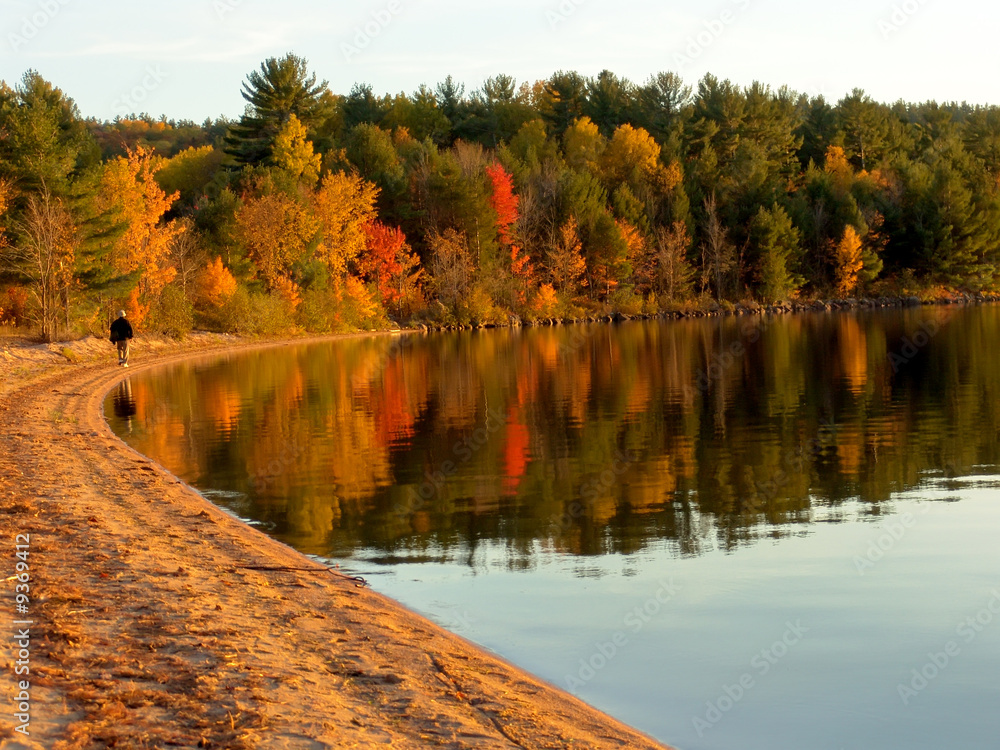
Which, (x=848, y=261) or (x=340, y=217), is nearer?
(x=340, y=217)

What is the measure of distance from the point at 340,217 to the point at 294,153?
24.2ft

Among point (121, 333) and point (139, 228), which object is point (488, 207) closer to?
point (139, 228)

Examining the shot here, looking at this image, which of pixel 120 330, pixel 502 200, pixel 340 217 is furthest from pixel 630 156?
pixel 120 330

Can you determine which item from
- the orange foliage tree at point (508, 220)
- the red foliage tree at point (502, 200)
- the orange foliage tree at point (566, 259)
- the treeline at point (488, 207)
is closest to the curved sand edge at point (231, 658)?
the treeline at point (488, 207)

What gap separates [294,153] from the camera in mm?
77062

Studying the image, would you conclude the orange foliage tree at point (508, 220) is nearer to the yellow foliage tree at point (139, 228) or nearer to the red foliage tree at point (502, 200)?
the red foliage tree at point (502, 200)

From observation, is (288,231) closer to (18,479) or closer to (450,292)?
(450,292)

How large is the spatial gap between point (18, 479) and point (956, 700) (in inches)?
476

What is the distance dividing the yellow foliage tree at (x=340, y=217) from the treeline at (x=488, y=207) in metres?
0.16

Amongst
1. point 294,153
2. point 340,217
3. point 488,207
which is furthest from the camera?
point 488,207

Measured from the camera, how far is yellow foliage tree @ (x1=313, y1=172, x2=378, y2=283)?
7294 cm

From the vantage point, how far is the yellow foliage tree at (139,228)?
51.7 meters

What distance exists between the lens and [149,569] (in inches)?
398

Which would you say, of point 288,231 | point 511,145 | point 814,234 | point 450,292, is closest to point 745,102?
point 814,234
